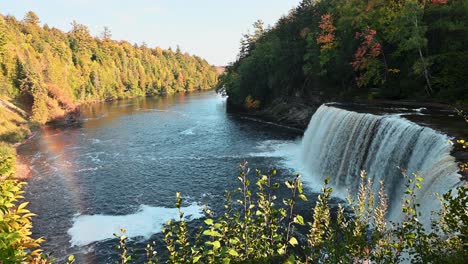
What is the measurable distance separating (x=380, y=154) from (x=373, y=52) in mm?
19076

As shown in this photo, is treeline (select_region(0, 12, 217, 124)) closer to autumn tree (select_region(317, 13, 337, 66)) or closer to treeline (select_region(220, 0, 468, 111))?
treeline (select_region(220, 0, 468, 111))

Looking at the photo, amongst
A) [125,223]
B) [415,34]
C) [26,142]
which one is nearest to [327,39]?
[415,34]

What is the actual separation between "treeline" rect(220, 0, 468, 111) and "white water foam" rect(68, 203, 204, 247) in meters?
24.4

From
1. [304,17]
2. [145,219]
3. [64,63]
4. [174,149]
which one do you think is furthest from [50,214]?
[64,63]

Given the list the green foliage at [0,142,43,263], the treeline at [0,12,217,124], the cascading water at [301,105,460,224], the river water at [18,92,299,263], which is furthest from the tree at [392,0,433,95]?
the treeline at [0,12,217,124]

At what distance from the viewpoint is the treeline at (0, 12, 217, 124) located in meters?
71.8

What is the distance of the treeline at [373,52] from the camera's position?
30.7m

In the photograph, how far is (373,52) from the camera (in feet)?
120

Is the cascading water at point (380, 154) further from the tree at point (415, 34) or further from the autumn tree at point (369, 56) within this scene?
the tree at point (415, 34)

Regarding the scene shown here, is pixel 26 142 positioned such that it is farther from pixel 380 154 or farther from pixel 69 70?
pixel 69 70

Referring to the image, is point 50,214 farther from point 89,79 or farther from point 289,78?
point 89,79

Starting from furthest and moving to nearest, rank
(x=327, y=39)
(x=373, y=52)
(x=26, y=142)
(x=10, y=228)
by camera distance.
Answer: (x=26, y=142), (x=327, y=39), (x=373, y=52), (x=10, y=228)

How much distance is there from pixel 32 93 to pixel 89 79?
52702mm

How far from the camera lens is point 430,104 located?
29484 mm
